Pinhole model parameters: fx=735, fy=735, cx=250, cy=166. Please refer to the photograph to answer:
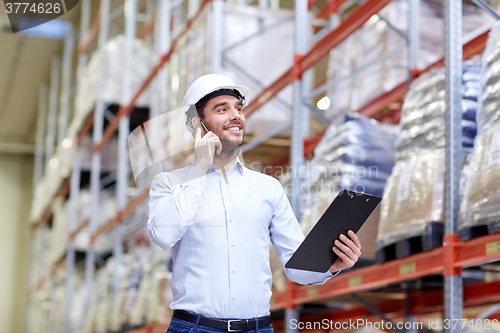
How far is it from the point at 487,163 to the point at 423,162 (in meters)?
0.73

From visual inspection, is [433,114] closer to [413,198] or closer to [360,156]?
[413,198]

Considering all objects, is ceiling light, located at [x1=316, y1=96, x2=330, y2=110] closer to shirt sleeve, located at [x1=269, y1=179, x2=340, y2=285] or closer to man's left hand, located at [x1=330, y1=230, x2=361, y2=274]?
shirt sleeve, located at [x1=269, y1=179, x2=340, y2=285]

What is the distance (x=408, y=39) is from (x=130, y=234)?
760 centimetres

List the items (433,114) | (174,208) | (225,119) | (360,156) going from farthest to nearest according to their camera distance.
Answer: (360,156)
(433,114)
(225,119)
(174,208)

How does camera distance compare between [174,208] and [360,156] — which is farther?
[360,156]

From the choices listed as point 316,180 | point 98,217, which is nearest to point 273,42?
point 316,180

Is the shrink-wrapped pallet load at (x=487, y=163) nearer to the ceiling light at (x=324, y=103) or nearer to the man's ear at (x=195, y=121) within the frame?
the man's ear at (x=195, y=121)

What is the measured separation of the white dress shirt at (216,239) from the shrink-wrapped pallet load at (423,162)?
59.9 inches

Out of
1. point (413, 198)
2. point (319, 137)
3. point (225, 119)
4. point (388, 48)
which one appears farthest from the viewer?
point (319, 137)

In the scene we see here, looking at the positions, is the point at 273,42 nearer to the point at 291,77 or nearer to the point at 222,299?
the point at 291,77

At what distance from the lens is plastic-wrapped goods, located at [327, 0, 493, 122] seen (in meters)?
6.20

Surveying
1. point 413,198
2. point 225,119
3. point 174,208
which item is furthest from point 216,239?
point 413,198

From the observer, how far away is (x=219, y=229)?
8.30 ft

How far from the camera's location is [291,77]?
6309mm
